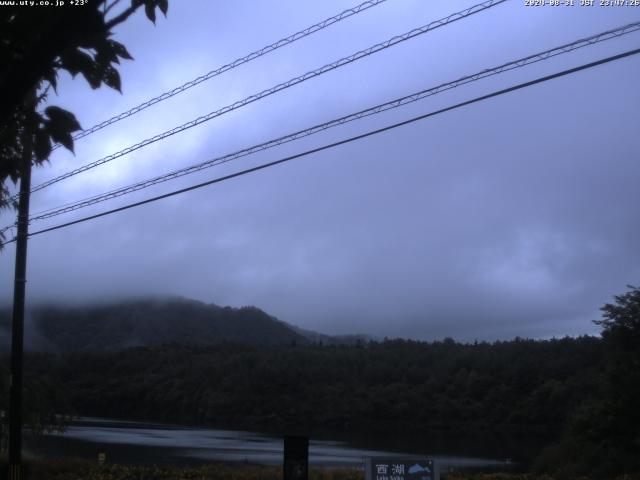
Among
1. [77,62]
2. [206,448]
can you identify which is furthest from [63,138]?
[206,448]

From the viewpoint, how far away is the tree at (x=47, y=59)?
12.0 ft

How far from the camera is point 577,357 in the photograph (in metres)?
67.6

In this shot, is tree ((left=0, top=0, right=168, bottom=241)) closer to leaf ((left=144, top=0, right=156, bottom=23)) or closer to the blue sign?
leaf ((left=144, top=0, right=156, bottom=23))

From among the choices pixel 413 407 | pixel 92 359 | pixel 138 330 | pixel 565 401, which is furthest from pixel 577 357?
pixel 138 330

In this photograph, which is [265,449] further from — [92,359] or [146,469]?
[92,359]

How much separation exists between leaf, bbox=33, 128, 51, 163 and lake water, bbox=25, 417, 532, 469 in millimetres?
26327

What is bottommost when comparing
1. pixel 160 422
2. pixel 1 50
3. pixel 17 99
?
pixel 160 422

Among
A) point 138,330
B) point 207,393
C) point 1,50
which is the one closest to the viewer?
point 1,50

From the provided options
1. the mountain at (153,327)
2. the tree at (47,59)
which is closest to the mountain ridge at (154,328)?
the mountain at (153,327)

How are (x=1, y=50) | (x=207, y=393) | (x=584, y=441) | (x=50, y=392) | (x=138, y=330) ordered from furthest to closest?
(x=138, y=330) < (x=207, y=393) < (x=584, y=441) < (x=50, y=392) < (x=1, y=50)

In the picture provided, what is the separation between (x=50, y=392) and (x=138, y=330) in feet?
427

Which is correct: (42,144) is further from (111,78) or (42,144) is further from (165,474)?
(165,474)

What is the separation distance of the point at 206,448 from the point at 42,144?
1577 inches

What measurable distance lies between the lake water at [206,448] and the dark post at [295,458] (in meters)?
18.0
